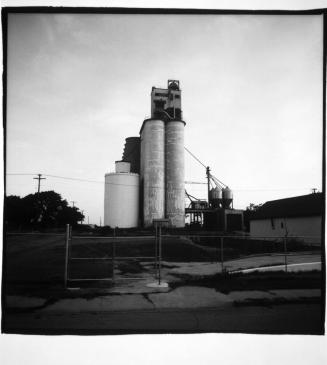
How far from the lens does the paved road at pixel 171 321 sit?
4168 millimetres

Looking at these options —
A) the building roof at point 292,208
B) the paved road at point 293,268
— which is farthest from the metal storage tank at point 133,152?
the paved road at point 293,268

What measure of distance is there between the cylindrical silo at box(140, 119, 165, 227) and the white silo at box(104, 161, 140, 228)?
123cm

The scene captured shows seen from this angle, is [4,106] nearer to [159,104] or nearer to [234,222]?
[234,222]

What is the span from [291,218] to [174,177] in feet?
41.0

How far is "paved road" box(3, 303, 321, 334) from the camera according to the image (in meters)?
4.17

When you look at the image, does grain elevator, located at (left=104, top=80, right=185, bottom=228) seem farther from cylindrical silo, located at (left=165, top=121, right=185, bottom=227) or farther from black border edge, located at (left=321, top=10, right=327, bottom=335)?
black border edge, located at (left=321, top=10, right=327, bottom=335)

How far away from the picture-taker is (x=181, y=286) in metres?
6.70

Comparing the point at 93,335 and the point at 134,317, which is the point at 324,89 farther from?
the point at 93,335

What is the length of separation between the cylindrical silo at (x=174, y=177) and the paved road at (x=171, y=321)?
26.8 metres

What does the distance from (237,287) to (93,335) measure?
373 cm

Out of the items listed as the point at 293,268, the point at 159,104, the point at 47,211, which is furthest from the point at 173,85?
the point at 47,211

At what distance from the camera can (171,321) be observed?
4438 mm

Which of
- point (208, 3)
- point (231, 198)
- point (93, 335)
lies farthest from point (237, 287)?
point (231, 198)

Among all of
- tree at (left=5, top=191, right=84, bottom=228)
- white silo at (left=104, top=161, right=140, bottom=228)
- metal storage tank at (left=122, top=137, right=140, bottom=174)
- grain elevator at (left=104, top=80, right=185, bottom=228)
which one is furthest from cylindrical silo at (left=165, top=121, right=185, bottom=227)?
tree at (left=5, top=191, right=84, bottom=228)
